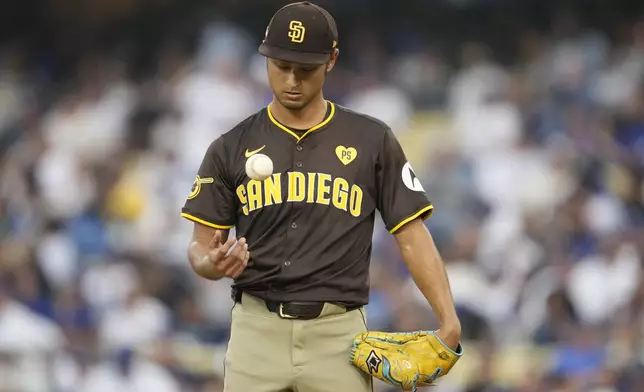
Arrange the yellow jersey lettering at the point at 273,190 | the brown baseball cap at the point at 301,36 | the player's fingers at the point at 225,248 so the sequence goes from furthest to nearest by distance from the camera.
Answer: the yellow jersey lettering at the point at 273,190, the brown baseball cap at the point at 301,36, the player's fingers at the point at 225,248

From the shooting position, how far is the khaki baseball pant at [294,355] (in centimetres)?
359

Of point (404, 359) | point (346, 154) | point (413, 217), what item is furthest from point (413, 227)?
point (404, 359)

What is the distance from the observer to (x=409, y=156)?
9078 millimetres

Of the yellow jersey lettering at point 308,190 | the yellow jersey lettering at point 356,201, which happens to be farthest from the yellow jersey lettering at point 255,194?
the yellow jersey lettering at point 356,201

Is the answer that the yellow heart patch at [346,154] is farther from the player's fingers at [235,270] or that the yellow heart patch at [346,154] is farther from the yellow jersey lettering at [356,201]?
the player's fingers at [235,270]

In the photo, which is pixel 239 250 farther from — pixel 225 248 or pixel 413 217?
pixel 413 217

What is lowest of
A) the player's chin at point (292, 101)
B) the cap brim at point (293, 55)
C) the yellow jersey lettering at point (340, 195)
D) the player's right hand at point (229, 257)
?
the player's right hand at point (229, 257)

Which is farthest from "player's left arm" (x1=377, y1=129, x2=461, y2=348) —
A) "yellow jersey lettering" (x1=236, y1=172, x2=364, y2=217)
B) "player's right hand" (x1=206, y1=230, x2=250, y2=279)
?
"player's right hand" (x1=206, y1=230, x2=250, y2=279)

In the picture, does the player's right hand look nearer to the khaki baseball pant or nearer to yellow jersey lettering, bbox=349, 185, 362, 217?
the khaki baseball pant

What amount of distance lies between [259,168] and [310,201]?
272 millimetres

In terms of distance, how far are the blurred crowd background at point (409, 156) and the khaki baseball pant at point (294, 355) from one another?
11.2 feet

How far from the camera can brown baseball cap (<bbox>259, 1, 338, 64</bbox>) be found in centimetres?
354

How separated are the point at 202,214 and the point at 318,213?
38 cm

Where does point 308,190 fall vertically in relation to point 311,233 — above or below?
above
